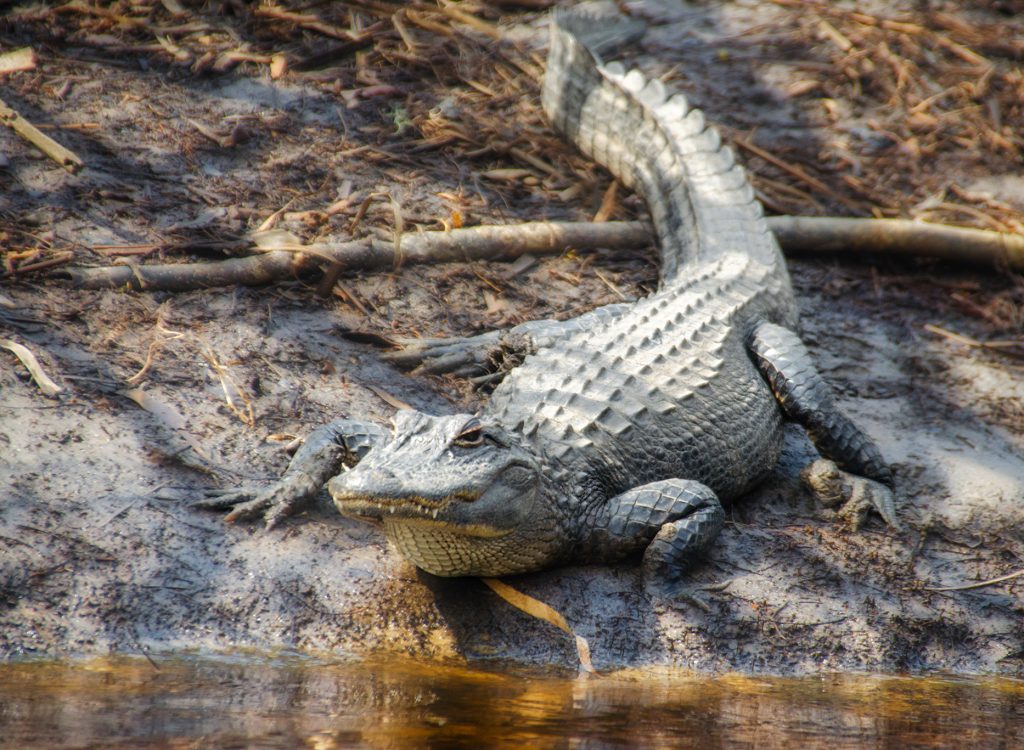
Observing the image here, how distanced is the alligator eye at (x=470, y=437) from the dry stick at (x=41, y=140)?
11.2ft

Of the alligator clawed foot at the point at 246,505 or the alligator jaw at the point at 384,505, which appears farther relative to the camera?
the alligator clawed foot at the point at 246,505

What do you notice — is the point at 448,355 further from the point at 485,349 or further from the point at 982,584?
the point at 982,584

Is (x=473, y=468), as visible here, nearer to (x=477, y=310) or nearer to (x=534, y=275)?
(x=477, y=310)

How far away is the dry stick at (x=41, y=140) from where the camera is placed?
5.86 meters

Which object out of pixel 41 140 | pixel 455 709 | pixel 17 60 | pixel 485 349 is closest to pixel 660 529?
pixel 455 709

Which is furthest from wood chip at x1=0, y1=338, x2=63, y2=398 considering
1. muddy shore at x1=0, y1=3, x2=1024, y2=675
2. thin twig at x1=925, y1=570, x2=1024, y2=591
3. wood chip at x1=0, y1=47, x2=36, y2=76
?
thin twig at x1=925, y1=570, x2=1024, y2=591

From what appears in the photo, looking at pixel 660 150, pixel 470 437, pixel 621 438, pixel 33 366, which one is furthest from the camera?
pixel 660 150

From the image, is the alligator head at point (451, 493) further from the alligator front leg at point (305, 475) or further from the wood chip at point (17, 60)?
the wood chip at point (17, 60)

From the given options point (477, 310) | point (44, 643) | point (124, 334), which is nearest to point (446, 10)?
point (477, 310)

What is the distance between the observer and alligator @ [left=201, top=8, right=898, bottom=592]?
3.59 m

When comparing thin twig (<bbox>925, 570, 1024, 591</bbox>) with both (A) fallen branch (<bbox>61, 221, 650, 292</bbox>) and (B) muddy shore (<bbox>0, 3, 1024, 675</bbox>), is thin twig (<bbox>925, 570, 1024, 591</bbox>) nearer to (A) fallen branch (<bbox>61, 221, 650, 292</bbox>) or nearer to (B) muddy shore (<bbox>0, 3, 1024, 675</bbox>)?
(B) muddy shore (<bbox>0, 3, 1024, 675</bbox>)

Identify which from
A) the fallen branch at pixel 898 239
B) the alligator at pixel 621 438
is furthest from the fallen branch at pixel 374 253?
the fallen branch at pixel 898 239

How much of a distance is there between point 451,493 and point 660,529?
0.98 m

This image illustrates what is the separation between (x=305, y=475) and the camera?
13.6ft
